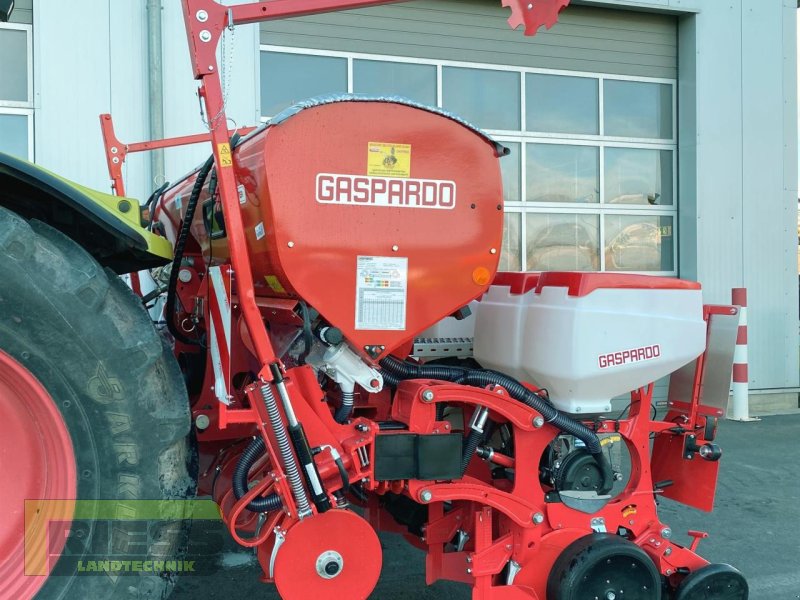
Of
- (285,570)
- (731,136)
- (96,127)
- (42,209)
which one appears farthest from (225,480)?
(731,136)

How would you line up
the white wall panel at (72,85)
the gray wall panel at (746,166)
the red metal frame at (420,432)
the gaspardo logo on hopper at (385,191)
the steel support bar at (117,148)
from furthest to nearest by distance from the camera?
the gray wall panel at (746,166), the white wall panel at (72,85), the steel support bar at (117,148), the gaspardo logo on hopper at (385,191), the red metal frame at (420,432)

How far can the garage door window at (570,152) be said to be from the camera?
7203 millimetres

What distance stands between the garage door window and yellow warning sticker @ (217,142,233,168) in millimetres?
4791

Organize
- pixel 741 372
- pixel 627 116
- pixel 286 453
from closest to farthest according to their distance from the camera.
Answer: pixel 286 453 < pixel 741 372 < pixel 627 116

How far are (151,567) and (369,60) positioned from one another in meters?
5.62

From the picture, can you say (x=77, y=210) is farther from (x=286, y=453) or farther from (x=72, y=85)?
(x=72, y=85)

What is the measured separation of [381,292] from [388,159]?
430 millimetres

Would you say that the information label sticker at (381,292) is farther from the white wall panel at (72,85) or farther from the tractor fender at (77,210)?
the white wall panel at (72,85)

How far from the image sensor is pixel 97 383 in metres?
1.97

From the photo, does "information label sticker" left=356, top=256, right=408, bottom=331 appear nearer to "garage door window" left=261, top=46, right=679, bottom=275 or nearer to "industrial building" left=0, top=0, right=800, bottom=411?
"industrial building" left=0, top=0, right=800, bottom=411

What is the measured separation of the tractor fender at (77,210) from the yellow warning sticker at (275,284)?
366 millimetres

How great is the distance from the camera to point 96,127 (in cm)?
581

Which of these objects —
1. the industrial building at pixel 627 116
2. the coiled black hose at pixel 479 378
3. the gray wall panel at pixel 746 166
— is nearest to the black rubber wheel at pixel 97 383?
the coiled black hose at pixel 479 378

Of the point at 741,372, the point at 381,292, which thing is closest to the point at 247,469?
the point at 381,292
